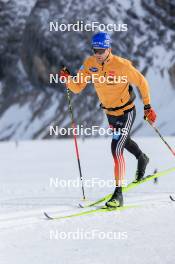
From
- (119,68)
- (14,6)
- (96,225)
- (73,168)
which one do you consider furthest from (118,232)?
(14,6)

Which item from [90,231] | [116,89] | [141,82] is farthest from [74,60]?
[90,231]

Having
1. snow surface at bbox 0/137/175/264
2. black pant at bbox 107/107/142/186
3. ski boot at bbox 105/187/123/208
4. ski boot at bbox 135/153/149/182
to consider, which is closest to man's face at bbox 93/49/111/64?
black pant at bbox 107/107/142/186

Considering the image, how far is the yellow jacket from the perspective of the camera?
8.66 metres

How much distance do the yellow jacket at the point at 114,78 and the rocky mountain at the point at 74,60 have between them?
225 ft

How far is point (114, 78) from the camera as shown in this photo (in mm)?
8664

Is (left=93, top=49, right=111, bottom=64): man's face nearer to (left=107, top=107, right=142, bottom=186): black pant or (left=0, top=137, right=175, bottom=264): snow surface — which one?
(left=107, top=107, right=142, bottom=186): black pant

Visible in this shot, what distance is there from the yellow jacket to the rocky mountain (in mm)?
68534

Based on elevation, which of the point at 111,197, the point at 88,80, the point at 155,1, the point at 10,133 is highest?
the point at 88,80

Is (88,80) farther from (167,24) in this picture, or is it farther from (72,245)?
(167,24)

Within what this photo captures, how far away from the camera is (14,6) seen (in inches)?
4719

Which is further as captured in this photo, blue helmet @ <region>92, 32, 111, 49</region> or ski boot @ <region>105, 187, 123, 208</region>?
ski boot @ <region>105, 187, 123, 208</region>

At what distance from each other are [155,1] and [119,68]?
290 feet

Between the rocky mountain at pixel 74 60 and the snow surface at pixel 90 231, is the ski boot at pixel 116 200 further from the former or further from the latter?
the rocky mountain at pixel 74 60

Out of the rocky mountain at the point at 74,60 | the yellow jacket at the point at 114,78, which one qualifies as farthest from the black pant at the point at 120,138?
the rocky mountain at the point at 74,60
